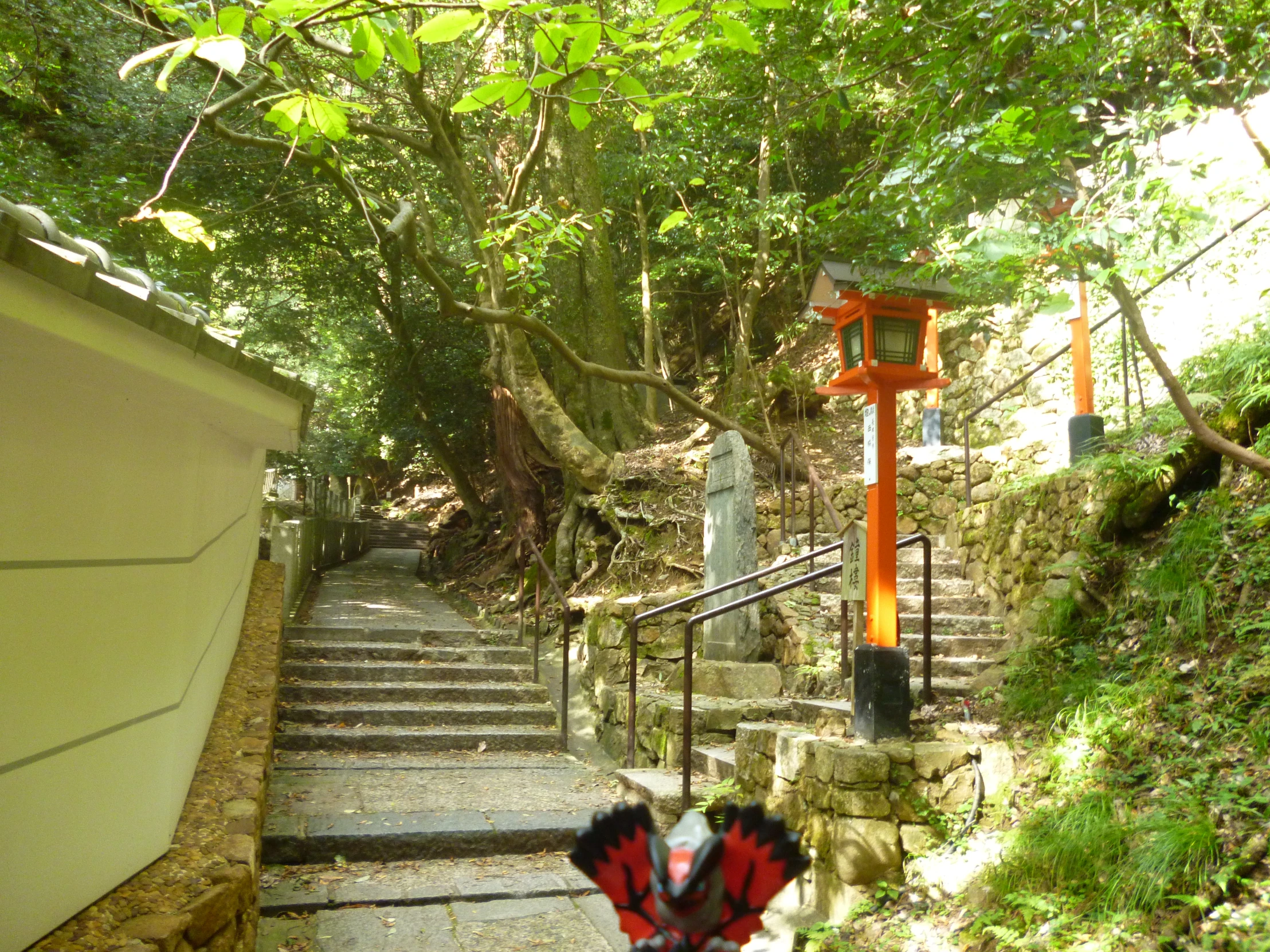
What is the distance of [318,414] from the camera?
18969 mm

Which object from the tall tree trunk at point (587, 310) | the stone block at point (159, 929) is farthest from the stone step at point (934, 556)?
the stone block at point (159, 929)

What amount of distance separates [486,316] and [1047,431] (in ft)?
20.7

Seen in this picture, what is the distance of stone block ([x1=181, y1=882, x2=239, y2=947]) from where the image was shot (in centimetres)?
259

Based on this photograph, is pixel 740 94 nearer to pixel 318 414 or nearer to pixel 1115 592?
pixel 1115 592

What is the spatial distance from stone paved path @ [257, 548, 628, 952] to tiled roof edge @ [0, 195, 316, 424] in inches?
111

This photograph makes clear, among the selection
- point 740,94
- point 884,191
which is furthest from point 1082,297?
point 884,191

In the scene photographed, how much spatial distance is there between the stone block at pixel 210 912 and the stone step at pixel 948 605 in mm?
5110

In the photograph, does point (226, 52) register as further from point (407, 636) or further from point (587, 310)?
point (587, 310)

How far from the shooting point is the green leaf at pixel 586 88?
3021mm

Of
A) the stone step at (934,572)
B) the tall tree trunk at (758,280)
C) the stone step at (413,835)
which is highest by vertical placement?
the tall tree trunk at (758,280)

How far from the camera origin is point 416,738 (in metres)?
6.80

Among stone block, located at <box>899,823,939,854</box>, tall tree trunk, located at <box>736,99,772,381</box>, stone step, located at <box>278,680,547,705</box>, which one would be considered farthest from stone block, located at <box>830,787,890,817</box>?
tall tree trunk, located at <box>736,99,772,381</box>

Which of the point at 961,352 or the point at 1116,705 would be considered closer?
the point at 1116,705

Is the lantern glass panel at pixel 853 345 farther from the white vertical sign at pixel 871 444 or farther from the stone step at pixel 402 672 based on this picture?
the stone step at pixel 402 672
